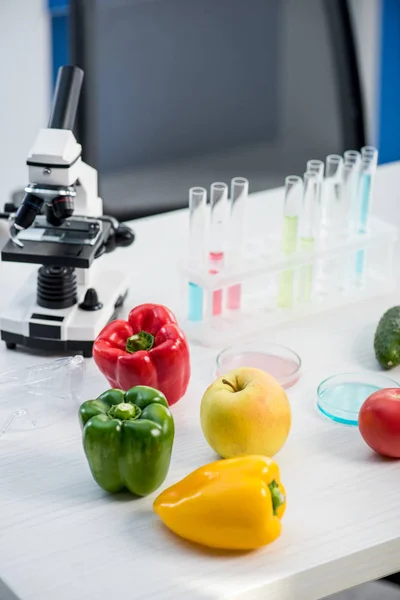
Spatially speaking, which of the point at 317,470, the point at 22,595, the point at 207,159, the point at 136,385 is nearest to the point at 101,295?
the point at 136,385

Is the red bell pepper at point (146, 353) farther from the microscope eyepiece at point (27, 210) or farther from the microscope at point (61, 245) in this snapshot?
the microscope eyepiece at point (27, 210)

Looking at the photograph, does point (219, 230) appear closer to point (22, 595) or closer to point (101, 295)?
point (101, 295)

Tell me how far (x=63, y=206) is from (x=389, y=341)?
62 cm

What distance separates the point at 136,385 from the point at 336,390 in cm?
35

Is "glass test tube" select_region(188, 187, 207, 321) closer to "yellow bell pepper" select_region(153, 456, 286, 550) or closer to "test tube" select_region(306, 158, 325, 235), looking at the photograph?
"test tube" select_region(306, 158, 325, 235)

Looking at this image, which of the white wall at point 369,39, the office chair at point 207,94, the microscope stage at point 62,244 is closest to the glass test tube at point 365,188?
the microscope stage at point 62,244

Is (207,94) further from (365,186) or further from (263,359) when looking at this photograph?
(263,359)

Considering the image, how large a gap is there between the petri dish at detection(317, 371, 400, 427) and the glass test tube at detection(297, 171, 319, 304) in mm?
286

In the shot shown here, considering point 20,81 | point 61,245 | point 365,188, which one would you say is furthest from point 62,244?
point 20,81

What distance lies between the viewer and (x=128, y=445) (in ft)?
4.98

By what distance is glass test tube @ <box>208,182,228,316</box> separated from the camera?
6.53 ft

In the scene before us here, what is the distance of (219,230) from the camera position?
2.00 metres

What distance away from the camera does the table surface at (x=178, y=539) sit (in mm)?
1381

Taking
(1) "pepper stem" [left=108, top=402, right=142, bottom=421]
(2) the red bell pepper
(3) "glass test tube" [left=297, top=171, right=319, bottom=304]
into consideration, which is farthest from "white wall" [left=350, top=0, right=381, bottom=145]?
(1) "pepper stem" [left=108, top=402, right=142, bottom=421]
